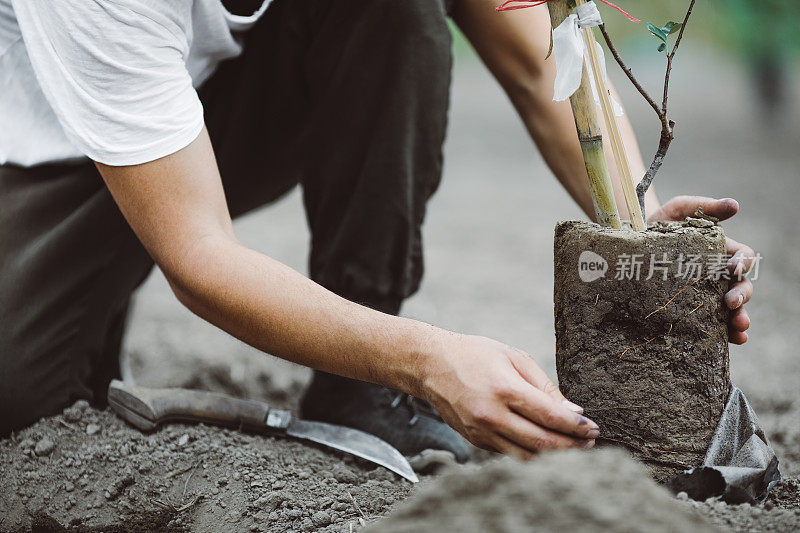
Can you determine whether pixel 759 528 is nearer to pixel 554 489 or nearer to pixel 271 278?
pixel 554 489

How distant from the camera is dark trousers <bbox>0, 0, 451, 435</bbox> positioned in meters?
1.88

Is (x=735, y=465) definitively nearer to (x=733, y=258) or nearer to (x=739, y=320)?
(x=739, y=320)

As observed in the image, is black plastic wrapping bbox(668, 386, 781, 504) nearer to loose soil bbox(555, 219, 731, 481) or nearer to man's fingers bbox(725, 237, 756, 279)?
loose soil bbox(555, 219, 731, 481)

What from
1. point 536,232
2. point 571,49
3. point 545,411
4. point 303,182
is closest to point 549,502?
→ point 545,411

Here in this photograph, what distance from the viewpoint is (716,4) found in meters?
6.80

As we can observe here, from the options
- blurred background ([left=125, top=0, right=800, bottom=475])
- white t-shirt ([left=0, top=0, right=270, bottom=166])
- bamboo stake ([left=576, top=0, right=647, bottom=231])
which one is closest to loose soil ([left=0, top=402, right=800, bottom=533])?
bamboo stake ([left=576, top=0, right=647, bottom=231])

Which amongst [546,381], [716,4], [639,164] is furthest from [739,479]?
[716,4]

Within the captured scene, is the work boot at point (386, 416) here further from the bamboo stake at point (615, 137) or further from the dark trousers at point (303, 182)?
the bamboo stake at point (615, 137)

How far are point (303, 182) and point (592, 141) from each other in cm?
105

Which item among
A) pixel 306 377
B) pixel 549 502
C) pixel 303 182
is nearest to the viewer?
pixel 549 502

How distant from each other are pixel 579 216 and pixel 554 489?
4029 mm

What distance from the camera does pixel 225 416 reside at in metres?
1.81

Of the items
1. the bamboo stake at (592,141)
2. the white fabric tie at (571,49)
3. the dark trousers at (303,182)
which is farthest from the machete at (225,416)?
the white fabric tie at (571,49)

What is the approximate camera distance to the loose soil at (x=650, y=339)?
4.21ft
